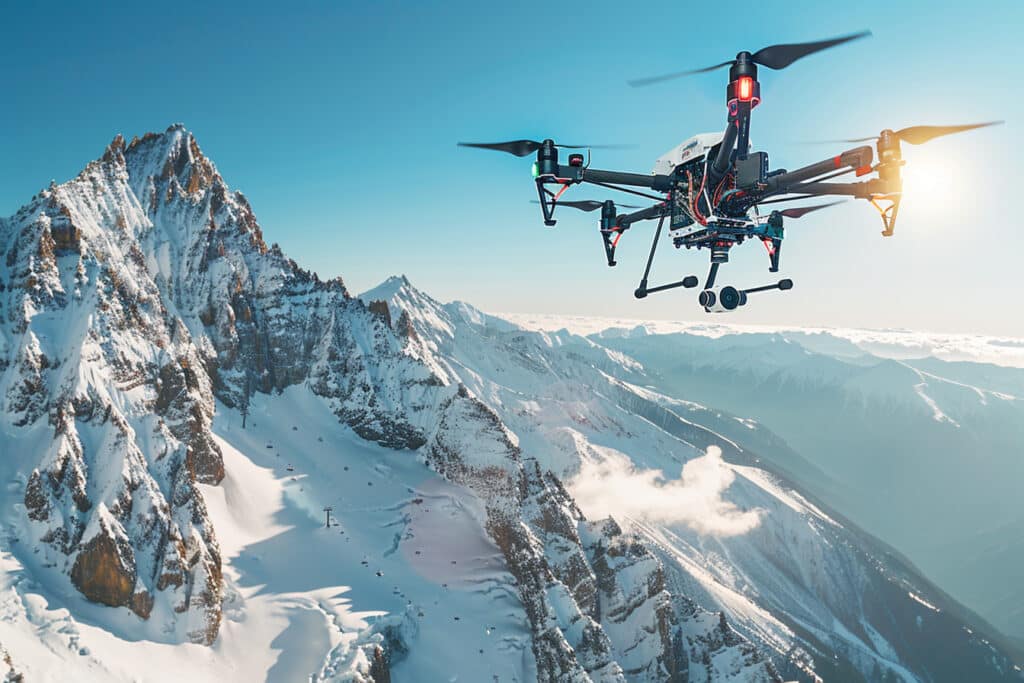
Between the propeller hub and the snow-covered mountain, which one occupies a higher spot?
the propeller hub

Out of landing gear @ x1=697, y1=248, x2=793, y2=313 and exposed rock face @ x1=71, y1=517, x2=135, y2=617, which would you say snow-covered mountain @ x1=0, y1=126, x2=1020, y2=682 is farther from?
landing gear @ x1=697, y1=248, x2=793, y2=313

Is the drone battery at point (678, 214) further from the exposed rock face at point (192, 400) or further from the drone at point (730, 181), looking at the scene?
the exposed rock face at point (192, 400)

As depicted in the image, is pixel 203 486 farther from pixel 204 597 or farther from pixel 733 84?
pixel 733 84

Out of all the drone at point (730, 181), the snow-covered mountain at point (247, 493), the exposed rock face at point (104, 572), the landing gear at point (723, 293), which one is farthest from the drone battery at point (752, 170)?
the exposed rock face at point (104, 572)

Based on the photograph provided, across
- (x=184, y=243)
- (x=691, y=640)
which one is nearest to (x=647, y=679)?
(x=691, y=640)

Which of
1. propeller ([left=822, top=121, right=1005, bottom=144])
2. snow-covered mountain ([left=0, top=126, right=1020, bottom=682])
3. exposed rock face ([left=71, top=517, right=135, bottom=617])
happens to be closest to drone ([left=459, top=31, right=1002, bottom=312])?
propeller ([left=822, top=121, right=1005, bottom=144])

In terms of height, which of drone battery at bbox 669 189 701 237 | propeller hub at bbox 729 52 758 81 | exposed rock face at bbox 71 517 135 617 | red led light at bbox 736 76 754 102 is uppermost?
propeller hub at bbox 729 52 758 81

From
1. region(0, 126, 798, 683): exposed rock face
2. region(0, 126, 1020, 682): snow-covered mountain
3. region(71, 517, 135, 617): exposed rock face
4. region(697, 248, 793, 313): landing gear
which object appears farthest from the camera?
region(0, 126, 798, 683): exposed rock face
